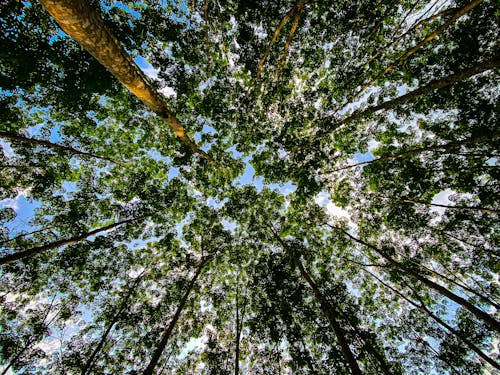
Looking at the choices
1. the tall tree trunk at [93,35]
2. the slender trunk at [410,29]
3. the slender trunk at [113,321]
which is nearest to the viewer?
the tall tree trunk at [93,35]

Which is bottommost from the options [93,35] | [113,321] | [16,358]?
[16,358]

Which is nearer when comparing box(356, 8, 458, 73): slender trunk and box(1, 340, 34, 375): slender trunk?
box(356, 8, 458, 73): slender trunk

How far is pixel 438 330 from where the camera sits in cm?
1383

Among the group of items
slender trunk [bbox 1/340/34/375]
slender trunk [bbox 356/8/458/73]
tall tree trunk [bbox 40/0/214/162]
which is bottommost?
slender trunk [bbox 1/340/34/375]

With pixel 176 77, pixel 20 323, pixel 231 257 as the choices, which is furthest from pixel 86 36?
pixel 20 323

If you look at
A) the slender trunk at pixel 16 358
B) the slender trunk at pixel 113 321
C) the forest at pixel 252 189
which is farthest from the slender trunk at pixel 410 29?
the slender trunk at pixel 16 358

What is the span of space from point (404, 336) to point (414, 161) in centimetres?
1232

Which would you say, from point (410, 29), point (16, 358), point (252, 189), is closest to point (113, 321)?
point (16, 358)

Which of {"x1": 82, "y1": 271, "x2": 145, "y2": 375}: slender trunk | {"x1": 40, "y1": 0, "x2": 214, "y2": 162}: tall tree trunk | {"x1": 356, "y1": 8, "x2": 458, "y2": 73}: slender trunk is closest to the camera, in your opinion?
{"x1": 40, "y1": 0, "x2": 214, "y2": 162}: tall tree trunk

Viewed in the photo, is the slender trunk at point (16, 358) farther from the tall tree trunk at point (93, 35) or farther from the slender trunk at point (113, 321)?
the tall tree trunk at point (93, 35)

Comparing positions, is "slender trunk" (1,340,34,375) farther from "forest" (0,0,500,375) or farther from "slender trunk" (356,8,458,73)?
"slender trunk" (356,8,458,73)

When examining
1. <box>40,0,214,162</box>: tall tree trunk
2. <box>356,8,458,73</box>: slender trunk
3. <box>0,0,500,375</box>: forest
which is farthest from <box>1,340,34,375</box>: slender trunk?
<box>356,8,458,73</box>: slender trunk

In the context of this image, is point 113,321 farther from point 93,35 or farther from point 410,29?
point 410,29

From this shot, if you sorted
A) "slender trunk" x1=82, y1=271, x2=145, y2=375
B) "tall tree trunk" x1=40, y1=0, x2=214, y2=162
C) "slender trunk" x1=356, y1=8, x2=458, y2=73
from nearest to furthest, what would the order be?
1. "tall tree trunk" x1=40, y1=0, x2=214, y2=162
2. "slender trunk" x1=356, y1=8, x2=458, y2=73
3. "slender trunk" x1=82, y1=271, x2=145, y2=375
